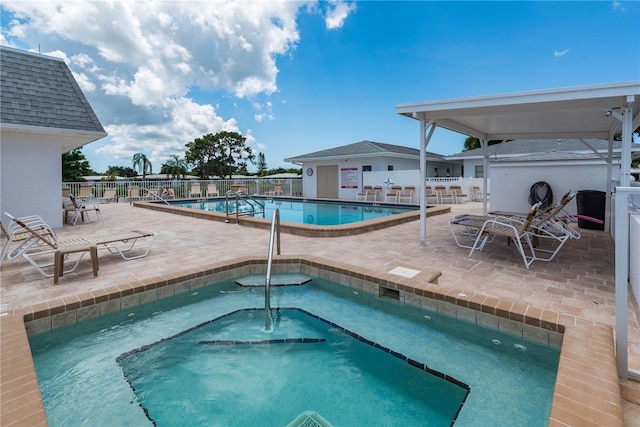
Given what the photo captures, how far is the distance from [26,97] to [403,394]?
9429 millimetres

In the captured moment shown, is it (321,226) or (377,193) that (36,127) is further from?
(377,193)

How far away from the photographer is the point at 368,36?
1570cm

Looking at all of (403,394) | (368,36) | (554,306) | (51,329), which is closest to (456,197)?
(368,36)

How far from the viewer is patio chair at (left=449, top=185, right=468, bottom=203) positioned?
14.8m

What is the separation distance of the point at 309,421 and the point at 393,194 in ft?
46.9

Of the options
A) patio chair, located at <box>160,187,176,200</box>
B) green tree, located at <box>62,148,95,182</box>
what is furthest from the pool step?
green tree, located at <box>62,148,95,182</box>

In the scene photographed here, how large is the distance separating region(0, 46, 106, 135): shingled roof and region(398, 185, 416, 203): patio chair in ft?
39.5

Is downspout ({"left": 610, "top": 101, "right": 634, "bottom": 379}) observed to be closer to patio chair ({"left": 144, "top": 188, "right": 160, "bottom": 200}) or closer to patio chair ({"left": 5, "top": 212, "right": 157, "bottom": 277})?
patio chair ({"left": 5, "top": 212, "right": 157, "bottom": 277})

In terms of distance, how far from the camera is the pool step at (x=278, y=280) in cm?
451

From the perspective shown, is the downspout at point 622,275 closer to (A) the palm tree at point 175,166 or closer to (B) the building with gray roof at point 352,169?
(B) the building with gray roof at point 352,169

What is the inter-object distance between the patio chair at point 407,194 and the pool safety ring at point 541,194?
6.11 meters

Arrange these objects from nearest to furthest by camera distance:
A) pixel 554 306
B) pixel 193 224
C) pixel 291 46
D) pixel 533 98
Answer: pixel 554 306, pixel 533 98, pixel 193 224, pixel 291 46

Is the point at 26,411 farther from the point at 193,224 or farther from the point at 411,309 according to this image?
the point at 193,224

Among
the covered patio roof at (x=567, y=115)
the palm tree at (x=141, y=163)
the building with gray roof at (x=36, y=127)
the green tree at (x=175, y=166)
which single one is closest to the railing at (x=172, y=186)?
the building with gray roof at (x=36, y=127)
